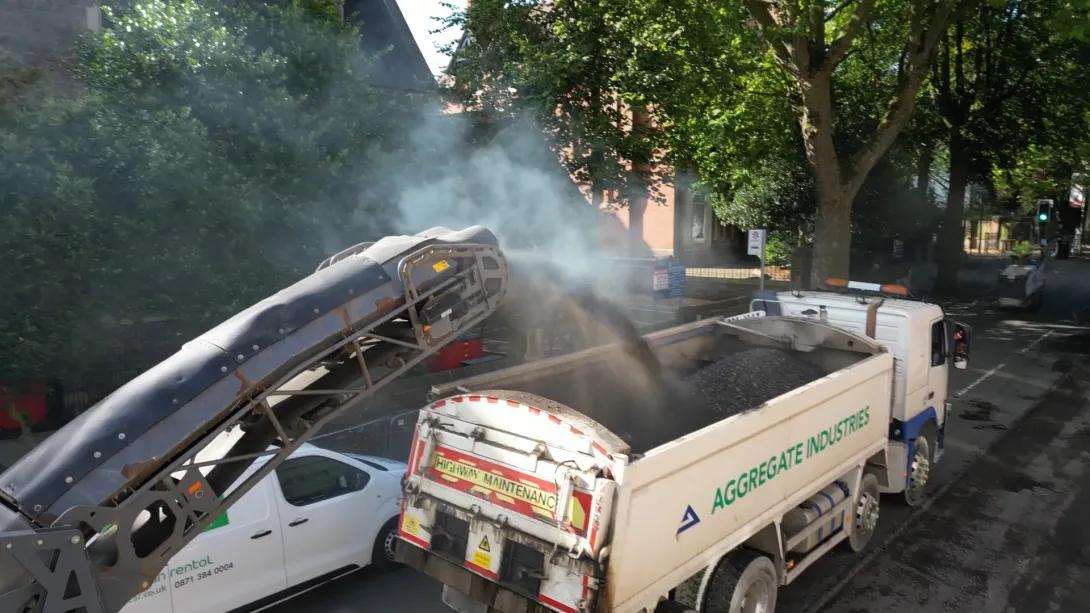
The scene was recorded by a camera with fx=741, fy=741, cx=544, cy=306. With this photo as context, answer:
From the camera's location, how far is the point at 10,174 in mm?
6582

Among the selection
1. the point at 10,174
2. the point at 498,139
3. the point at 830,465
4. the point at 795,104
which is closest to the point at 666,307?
the point at 795,104

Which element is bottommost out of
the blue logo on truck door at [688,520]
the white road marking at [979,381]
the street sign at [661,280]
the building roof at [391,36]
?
the white road marking at [979,381]

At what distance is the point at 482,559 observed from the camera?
4.56m

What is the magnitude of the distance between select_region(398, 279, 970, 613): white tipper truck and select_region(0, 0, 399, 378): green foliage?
382cm

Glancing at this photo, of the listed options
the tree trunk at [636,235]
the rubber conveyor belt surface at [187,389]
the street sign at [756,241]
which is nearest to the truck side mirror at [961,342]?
the street sign at [756,241]

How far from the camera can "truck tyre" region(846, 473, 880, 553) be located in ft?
22.3

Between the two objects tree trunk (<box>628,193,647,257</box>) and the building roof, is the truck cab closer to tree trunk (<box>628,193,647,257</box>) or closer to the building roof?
the building roof

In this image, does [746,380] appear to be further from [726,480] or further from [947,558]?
[947,558]

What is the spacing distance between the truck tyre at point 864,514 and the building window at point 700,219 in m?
26.3

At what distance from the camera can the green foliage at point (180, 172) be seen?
681 cm

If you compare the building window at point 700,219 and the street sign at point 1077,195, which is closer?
the building window at point 700,219

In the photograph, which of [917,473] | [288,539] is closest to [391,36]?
[288,539]

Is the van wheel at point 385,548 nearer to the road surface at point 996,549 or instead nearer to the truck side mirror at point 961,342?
the road surface at point 996,549

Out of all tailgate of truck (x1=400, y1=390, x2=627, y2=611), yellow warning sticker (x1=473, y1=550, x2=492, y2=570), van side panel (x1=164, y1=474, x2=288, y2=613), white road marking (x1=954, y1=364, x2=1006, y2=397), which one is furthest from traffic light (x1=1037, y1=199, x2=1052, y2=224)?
van side panel (x1=164, y1=474, x2=288, y2=613)
